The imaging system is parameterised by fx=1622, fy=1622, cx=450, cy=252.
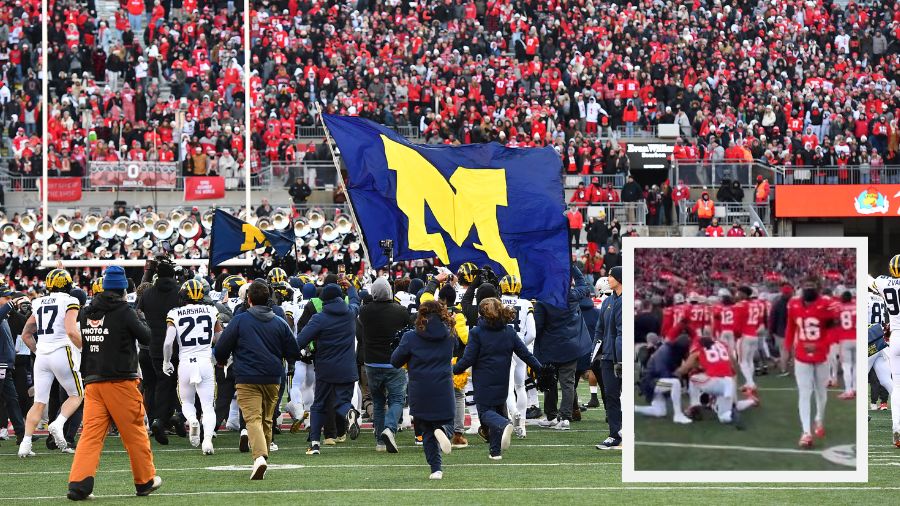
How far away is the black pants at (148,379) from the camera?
14.0 meters

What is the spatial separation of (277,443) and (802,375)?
7587mm

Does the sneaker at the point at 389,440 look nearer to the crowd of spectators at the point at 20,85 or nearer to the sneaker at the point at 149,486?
the sneaker at the point at 149,486

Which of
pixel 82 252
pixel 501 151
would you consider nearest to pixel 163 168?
pixel 82 252

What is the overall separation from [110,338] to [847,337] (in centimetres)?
497

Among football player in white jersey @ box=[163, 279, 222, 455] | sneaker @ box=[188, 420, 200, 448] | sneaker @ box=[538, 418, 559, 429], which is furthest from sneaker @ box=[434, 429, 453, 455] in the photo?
sneaker @ box=[538, 418, 559, 429]

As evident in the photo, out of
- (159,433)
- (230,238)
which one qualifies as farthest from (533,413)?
(230,238)

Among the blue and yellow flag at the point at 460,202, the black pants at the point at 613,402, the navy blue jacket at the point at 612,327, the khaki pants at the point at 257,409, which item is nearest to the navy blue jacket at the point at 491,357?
the navy blue jacket at the point at 612,327

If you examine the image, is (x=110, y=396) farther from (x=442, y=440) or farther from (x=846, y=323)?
(x=846, y=323)

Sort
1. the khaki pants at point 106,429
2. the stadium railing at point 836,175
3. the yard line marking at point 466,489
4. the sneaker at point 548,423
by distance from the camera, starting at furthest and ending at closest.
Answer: the stadium railing at point 836,175 < the sneaker at point 548,423 < the yard line marking at point 466,489 < the khaki pants at point 106,429

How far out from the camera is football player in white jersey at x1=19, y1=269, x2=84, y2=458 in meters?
12.6

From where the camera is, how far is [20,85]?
3541 cm

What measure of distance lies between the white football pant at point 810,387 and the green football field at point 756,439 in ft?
0.08

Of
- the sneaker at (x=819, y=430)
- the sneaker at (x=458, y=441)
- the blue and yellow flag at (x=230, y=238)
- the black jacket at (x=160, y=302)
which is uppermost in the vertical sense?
the blue and yellow flag at (x=230, y=238)

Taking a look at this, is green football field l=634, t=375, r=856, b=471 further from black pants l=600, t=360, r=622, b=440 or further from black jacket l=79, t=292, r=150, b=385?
black pants l=600, t=360, r=622, b=440
